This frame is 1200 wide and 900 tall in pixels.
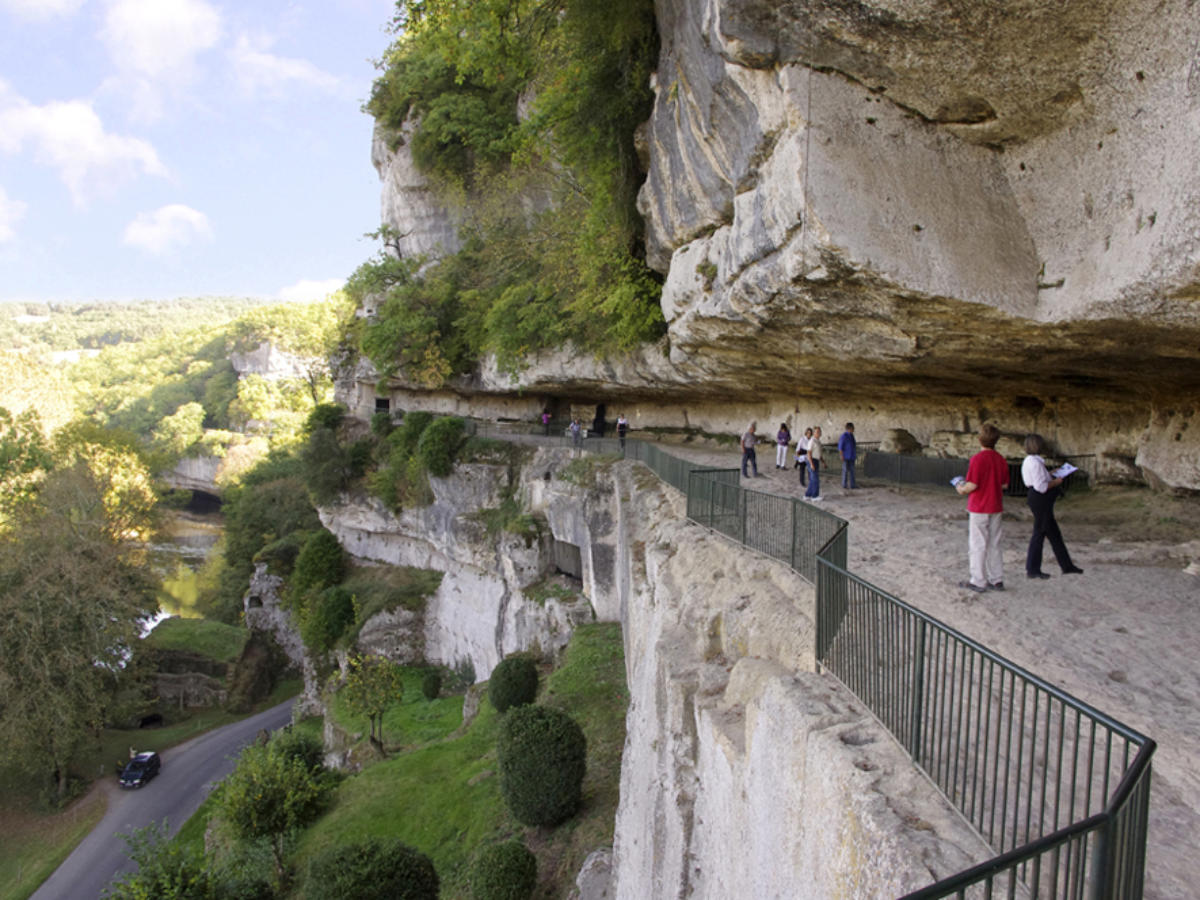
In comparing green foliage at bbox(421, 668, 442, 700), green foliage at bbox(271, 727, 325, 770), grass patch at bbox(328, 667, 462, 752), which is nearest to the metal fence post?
green foliage at bbox(271, 727, 325, 770)

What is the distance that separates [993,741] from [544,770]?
29.7 ft

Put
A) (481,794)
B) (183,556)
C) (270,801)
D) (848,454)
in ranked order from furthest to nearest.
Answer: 1. (183,556)
2. (270,801)
3. (481,794)
4. (848,454)

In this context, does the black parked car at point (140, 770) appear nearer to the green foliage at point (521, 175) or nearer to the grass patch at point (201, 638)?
the grass patch at point (201, 638)

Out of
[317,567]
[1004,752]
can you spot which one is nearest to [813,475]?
[1004,752]

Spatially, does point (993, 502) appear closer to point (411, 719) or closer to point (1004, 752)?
point (1004, 752)

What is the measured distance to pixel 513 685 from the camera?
15.7 meters

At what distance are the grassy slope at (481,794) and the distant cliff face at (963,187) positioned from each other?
794cm

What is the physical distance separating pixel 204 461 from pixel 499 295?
3769cm

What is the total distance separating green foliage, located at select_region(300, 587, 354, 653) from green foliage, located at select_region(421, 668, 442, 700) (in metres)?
4.32

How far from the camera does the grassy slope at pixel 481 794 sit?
36.5ft

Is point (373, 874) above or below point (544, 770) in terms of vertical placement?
below

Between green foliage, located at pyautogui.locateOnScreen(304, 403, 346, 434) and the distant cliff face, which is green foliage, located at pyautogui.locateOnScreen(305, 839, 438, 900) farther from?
green foliage, located at pyautogui.locateOnScreen(304, 403, 346, 434)

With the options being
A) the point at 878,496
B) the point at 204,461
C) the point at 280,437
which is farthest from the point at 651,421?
the point at 204,461

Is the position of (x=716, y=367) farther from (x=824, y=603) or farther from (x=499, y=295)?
(x=499, y=295)
